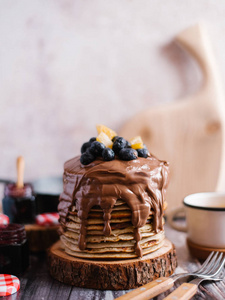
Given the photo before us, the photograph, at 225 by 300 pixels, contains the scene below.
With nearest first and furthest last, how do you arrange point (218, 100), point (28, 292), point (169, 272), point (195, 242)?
point (28, 292) → point (169, 272) → point (195, 242) → point (218, 100)

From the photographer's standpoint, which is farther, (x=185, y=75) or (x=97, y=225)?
(x=185, y=75)

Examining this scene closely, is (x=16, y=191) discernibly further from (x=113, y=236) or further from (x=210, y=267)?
(x=210, y=267)

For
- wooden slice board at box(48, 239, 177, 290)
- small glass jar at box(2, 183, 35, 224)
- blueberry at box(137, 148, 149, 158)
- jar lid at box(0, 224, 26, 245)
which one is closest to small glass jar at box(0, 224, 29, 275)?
jar lid at box(0, 224, 26, 245)

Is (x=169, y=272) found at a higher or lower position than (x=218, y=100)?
lower

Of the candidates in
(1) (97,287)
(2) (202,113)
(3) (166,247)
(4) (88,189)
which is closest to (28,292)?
(1) (97,287)

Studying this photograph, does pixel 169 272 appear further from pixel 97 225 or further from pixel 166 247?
pixel 97 225

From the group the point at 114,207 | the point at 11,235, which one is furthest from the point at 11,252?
the point at 114,207
